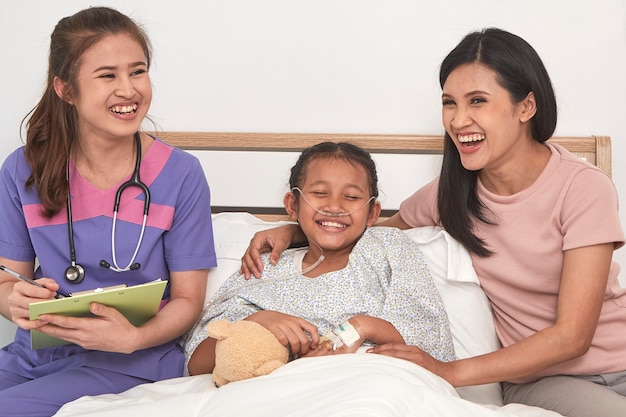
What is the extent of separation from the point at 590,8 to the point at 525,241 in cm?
102

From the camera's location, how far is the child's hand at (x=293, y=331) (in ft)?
6.17

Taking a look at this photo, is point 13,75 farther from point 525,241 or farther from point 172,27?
point 525,241

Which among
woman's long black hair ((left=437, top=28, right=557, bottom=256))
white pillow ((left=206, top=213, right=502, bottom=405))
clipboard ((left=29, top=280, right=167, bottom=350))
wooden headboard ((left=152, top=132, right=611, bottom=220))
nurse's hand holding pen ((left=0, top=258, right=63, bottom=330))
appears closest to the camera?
clipboard ((left=29, top=280, right=167, bottom=350))

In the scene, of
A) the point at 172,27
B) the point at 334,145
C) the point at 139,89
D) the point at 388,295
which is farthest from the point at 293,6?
the point at 388,295

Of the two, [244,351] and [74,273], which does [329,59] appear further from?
[244,351]

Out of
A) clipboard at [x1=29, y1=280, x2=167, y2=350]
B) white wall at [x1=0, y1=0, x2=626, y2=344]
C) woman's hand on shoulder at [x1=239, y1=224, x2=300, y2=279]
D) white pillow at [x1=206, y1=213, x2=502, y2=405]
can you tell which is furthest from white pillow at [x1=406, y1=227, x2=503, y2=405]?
clipboard at [x1=29, y1=280, x2=167, y2=350]

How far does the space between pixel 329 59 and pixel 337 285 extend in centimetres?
101

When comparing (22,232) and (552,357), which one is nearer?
(552,357)

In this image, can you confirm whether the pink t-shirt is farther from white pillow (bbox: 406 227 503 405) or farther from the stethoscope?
the stethoscope

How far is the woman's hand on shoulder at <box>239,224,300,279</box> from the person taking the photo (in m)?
2.23

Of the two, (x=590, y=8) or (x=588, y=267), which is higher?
(x=590, y=8)

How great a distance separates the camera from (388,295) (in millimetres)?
2039

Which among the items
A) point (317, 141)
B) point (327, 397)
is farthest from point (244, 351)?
point (317, 141)

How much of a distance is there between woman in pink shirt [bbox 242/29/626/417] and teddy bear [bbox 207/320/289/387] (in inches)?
10.7
